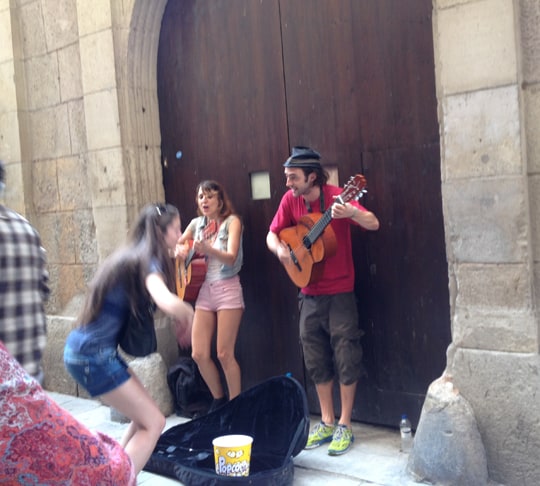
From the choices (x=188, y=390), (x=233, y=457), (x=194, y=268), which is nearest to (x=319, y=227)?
(x=194, y=268)

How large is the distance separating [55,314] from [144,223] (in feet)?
10.4

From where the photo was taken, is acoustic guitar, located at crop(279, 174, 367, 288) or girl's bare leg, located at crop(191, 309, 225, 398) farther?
girl's bare leg, located at crop(191, 309, 225, 398)

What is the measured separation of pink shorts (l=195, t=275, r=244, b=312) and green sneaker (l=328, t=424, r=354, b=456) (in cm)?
111

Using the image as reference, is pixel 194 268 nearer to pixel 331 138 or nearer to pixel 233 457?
pixel 331 138

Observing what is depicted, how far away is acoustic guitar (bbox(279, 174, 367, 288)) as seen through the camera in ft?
13.5

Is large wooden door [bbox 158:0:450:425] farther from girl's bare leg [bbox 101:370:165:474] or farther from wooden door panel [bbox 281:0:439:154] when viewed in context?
girl's bare leg [bbox 101:370:165:474]

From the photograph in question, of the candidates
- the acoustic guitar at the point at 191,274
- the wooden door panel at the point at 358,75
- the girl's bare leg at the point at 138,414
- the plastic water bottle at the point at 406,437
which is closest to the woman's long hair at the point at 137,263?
the girl's bare leg at the point at 138,414

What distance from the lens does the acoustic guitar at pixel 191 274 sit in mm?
4914

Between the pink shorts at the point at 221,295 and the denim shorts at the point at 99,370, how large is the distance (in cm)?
164

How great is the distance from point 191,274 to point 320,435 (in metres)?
1.39

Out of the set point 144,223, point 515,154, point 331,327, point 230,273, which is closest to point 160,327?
point 230,273

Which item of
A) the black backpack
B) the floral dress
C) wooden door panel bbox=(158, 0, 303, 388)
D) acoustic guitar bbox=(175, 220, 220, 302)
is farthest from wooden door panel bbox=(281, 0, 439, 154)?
the floral dress

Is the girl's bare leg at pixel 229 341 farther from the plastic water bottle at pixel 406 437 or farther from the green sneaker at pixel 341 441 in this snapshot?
the plastic water bottle at pixel 406 437

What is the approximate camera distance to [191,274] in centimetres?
490
